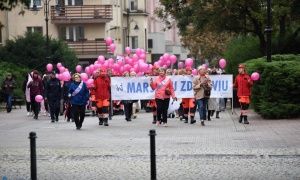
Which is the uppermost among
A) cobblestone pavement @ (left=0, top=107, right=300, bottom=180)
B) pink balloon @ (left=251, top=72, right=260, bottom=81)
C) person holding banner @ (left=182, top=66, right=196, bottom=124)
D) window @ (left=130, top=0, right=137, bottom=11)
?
window @ (left=130, top=0, right=137, bottom=11)

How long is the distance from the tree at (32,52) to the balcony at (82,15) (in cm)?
931

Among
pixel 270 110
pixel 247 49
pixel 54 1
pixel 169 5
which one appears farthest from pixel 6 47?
pixel 270 110

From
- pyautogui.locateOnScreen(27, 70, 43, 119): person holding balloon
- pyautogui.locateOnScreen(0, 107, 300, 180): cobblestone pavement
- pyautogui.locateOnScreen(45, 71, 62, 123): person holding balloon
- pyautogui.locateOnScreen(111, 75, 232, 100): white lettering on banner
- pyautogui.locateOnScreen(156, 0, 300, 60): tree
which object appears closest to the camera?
pyautogui.locateOnScreen(0, 107, 300, 180): cobblestone pavement

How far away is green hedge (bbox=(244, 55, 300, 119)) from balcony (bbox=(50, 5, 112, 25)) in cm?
4281

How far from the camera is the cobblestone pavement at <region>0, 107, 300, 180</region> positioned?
582 inches

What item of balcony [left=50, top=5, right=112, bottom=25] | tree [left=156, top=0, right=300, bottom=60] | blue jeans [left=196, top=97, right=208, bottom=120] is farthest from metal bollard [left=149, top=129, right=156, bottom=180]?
balcony [left=50, top=5, right=112, bottom=25]

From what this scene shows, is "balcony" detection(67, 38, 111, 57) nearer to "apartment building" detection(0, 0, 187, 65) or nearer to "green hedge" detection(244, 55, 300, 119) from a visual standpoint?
"apartment building" detection(0, 0, 187, 65)

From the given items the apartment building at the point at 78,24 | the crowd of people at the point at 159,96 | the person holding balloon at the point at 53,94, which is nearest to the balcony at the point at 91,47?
the apartment building at the point at 78,24

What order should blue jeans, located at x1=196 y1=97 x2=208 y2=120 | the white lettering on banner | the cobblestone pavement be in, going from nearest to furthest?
the cobblestone pavement
blue jeans, located at x1=196 y1=97 x2=208 y2=120
the white lettering on banner

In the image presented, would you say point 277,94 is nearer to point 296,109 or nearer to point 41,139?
point 296,109

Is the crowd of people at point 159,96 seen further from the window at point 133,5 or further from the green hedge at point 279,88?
the window at point 133,5

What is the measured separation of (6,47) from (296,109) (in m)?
36.2

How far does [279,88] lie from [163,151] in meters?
10.2

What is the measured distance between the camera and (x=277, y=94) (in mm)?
27500
